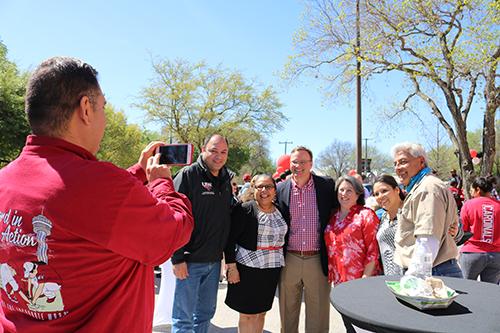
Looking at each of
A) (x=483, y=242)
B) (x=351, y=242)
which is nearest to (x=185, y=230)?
(x=351, y=242)

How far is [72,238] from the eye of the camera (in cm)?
118

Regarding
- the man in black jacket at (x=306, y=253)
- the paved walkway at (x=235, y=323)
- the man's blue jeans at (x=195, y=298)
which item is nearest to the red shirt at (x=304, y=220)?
the man in black jacket at (x=306, y=253)

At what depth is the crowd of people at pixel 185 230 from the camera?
3.90 ft

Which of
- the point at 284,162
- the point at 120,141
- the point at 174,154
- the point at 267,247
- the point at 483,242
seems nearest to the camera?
the point at 174,154

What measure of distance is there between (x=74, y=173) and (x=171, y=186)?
1.41ft

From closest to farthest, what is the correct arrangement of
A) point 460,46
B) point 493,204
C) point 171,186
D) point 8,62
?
point 171,186 < point 493,204 < point 460,46 < point 8,62

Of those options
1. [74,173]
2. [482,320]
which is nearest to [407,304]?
→ [482,320]

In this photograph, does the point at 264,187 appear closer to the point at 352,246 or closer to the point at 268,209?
the point at 268,209

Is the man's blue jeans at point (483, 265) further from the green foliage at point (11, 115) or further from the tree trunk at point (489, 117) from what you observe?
the green foliage at point (11, 115)

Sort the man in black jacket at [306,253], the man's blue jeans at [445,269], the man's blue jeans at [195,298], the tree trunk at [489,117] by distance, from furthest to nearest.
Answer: the tree trunk at [489,117], the man in black jacket at [306,253], the man's blue jeans at [195,298], the man's blue jeans at [445,269]

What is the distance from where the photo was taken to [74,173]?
1178mm

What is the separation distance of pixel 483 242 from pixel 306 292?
259 centimetres

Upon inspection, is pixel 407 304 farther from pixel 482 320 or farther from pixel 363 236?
pixel 363 236

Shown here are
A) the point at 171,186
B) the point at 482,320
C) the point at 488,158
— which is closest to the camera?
the point at 171,186
